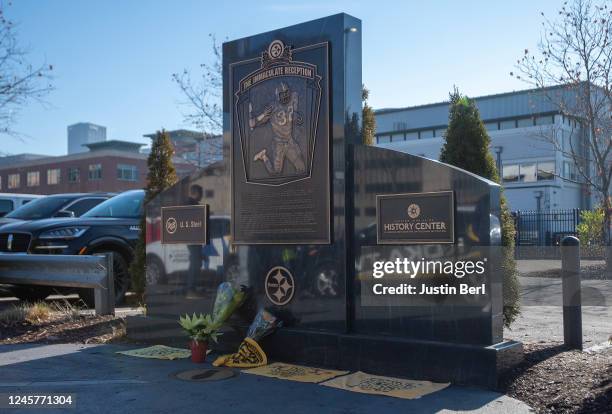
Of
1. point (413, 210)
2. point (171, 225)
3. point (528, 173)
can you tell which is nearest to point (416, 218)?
point (413, 210)

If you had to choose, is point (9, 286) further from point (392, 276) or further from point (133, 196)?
point (392, 276)

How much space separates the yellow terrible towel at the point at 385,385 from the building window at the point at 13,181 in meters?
74.8

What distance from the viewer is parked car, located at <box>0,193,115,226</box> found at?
12914 mm

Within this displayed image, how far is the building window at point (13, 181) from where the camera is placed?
73.8m

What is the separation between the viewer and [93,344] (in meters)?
8.23

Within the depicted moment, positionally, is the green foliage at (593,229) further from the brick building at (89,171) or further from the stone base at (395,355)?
the brick building at (89,171)

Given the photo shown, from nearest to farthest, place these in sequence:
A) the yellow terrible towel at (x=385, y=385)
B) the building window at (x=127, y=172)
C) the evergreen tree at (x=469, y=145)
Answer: the yellow terrible towel at (x=385, y=385) < the evergreen tree at (x=469, y=145) < the building window at (x=127, y=172)

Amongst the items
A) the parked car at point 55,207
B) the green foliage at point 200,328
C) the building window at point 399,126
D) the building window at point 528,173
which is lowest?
the green foliage at point 200,328

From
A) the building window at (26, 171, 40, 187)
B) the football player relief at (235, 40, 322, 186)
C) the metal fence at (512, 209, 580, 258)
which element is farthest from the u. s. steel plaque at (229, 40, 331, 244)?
the building window at (26, 171, 40, 187)

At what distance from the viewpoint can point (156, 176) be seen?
1032cm

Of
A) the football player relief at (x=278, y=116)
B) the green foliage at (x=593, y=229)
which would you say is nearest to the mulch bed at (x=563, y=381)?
the football player relief at (x=278, y=116)

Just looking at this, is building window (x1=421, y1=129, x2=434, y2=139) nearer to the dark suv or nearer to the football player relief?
the dark suv

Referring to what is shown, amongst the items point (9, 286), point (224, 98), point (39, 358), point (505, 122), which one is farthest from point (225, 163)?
point (505, 122)

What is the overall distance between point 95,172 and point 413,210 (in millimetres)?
63498
